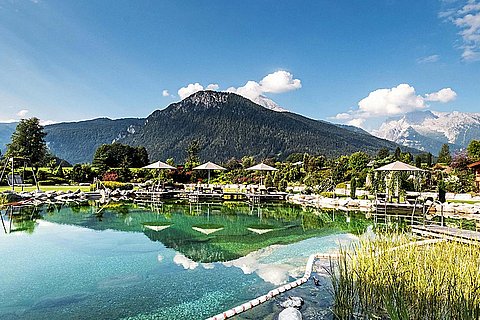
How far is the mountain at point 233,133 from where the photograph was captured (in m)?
83.1

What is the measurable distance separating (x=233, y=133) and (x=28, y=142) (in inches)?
2320

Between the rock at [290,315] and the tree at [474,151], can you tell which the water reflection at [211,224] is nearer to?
the rock at [290,315]

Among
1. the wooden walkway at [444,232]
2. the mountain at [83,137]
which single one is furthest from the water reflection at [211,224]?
the mountain at [83,137]

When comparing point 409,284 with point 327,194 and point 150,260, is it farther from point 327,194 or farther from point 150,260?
point 327,194

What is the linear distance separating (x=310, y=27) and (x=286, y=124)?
216 ft

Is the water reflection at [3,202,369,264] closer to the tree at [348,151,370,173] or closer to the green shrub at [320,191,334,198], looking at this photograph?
the green shrub at [320,191,334,198]

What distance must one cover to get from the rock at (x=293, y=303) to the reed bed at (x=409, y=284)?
0.48 metres

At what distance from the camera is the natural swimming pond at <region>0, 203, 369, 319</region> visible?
541 centimetres

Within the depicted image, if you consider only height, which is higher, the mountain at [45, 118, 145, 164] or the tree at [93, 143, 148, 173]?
the mountain at [45, 118, 145, 164]

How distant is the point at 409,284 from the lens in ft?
13.3

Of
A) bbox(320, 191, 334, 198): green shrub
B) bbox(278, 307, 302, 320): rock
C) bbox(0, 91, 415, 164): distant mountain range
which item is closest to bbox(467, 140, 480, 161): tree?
bbox(320, 191, 334, 198): green shrub

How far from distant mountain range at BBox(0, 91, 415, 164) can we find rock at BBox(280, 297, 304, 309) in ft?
237

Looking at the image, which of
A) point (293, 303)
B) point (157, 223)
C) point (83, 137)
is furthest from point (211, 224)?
point (83, 137)

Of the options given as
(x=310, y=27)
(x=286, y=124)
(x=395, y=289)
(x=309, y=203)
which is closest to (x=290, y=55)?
(x=310, y=27)
